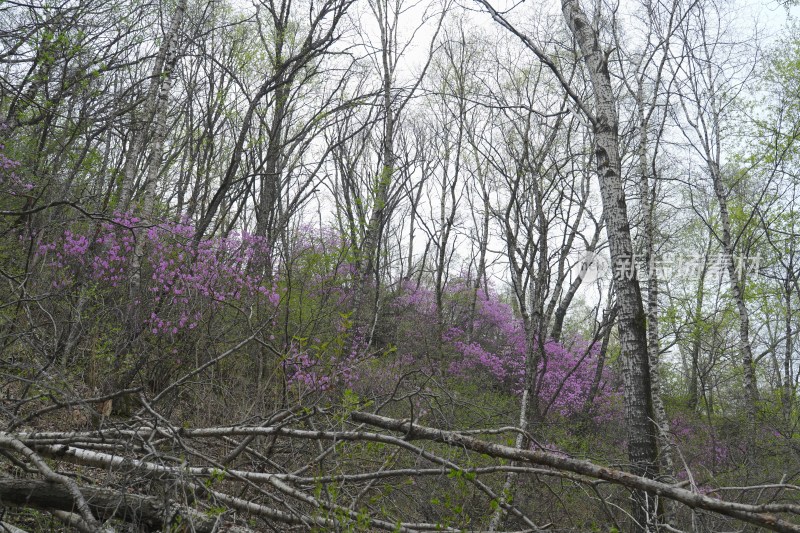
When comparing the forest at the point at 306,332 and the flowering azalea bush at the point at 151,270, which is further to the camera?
the flowering azalea bush at the point at 151,270

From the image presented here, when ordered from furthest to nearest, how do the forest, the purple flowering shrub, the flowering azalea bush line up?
the purple flowering shrub → the flowering azalea bush → the forest

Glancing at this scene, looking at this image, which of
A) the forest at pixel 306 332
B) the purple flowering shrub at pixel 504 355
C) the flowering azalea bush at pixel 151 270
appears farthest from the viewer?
the purple flowering shrub at pixel 504 355

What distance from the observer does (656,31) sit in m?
9.69

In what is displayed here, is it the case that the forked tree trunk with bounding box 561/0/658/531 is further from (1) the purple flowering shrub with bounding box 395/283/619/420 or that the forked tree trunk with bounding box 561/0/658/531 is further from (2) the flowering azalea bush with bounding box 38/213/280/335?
(1) the purple flowering shrub with bounding box 395/283/619/420

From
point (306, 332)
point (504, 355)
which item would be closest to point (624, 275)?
point (306, 332)

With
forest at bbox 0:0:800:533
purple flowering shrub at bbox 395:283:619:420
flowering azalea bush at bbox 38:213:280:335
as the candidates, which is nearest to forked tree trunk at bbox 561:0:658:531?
forest at bbox 0:0:800:533

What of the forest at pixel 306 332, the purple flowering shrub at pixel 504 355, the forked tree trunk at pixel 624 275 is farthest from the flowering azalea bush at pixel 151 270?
the purple flowering shrub at pixel 504 355


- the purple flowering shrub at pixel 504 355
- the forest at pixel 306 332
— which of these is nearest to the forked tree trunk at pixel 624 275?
the forest at pixel 306 332

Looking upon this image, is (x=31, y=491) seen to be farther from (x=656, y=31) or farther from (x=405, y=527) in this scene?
(x=656, y=31)

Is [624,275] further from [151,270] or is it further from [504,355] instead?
[504,355]

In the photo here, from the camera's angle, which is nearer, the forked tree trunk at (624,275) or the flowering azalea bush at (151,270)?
the forked tree trunk at (624,275)

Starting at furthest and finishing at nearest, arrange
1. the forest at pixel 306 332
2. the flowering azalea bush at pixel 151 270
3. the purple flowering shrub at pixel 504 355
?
the purple flowering shrub at pixel 504 355
the flowering azalea bush at pixel 151 270
the forest at pixel 306 332

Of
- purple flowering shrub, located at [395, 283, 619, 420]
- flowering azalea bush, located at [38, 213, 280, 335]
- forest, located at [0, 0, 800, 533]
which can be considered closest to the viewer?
forest, located at [0, 0, 800, 533]

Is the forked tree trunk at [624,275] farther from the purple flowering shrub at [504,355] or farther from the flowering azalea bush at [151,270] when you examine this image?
the purple flowering shrub at [504,355]
